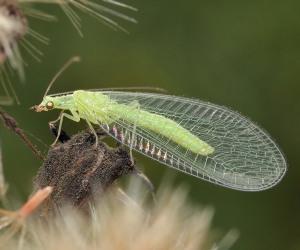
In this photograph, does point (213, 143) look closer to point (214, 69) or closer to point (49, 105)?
point (49, 105)

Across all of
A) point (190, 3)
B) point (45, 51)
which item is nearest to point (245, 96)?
point (190, 3)

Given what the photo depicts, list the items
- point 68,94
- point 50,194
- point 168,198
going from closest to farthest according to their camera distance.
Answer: point 50,194
point 168,198
point 68,94

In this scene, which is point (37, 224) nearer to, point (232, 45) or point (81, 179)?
point (81, 179)

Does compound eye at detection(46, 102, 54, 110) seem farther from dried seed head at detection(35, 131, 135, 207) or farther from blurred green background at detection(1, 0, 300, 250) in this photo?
blurred green background at detection(1, 0, 300, 250)

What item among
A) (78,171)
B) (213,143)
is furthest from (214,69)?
(78,171)

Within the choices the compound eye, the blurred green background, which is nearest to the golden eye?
the compound eye

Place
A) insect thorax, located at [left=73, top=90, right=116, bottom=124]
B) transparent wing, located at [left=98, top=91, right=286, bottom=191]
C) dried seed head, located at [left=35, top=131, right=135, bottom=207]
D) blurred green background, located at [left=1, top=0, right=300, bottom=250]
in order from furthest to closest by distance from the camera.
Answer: blurred green background, located at [left=1, top=0, right=300, bottom=250]
insect thorax, located at [left=73, top=90, right=116, bottom=124]
transparent wing, located at [left=98, top=91, right=286, bottom=191]
dried seed head, located at [left=35, top=131, right=135, bottom=207]

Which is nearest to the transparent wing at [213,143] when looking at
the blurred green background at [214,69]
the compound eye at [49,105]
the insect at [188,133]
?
the insect at [188,133]
